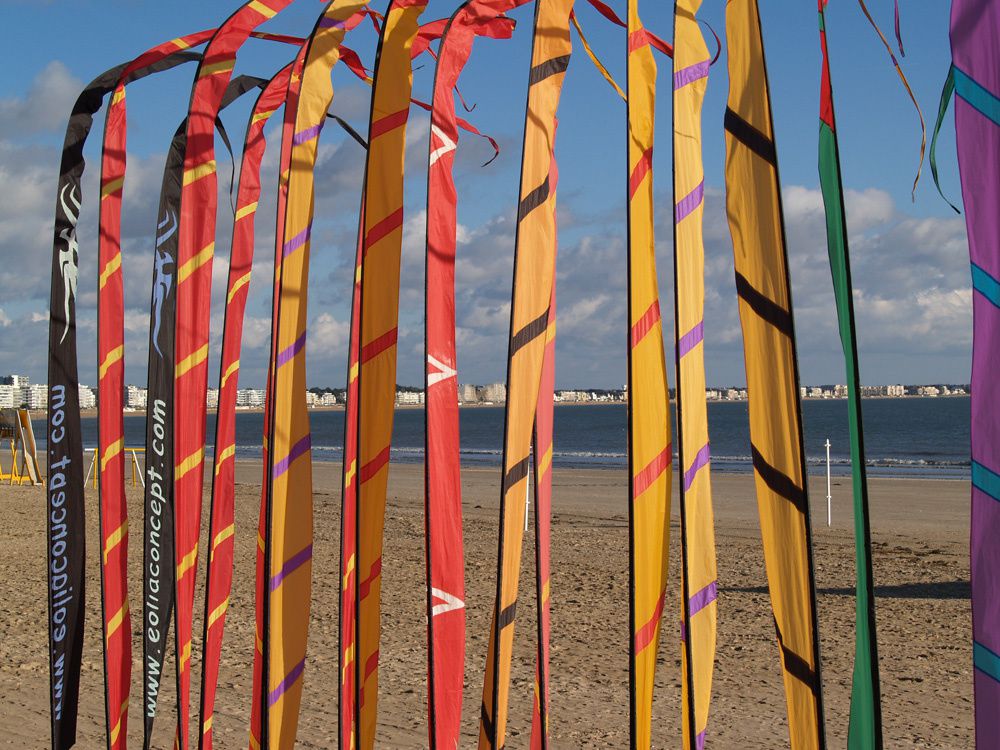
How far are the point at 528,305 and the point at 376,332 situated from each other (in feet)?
2.16

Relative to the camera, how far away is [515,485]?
10.2 feet

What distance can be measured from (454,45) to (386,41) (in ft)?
0.90

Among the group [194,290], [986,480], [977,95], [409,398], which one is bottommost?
[986,480]

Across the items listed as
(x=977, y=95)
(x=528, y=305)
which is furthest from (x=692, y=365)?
(x=977, y=95)

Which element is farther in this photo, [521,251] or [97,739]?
[97,739]

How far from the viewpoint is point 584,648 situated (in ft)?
24.6

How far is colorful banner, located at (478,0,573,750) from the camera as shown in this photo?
10.0 ft

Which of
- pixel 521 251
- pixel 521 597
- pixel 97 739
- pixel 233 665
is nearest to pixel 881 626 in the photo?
pixel 521 597

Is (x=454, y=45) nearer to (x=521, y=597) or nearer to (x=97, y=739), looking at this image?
(x=97, y=739)

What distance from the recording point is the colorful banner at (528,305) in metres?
3.05

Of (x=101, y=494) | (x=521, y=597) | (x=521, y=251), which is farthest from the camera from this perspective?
(x=521, y=597)

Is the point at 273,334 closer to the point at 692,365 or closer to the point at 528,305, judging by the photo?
the point at 528,305

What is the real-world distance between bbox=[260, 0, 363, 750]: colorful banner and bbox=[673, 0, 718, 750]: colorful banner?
148cm

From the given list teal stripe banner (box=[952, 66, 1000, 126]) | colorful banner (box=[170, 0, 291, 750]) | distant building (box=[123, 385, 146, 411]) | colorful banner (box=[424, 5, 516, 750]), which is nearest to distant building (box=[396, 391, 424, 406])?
distant building (box=[123, 385, 146, 411])
